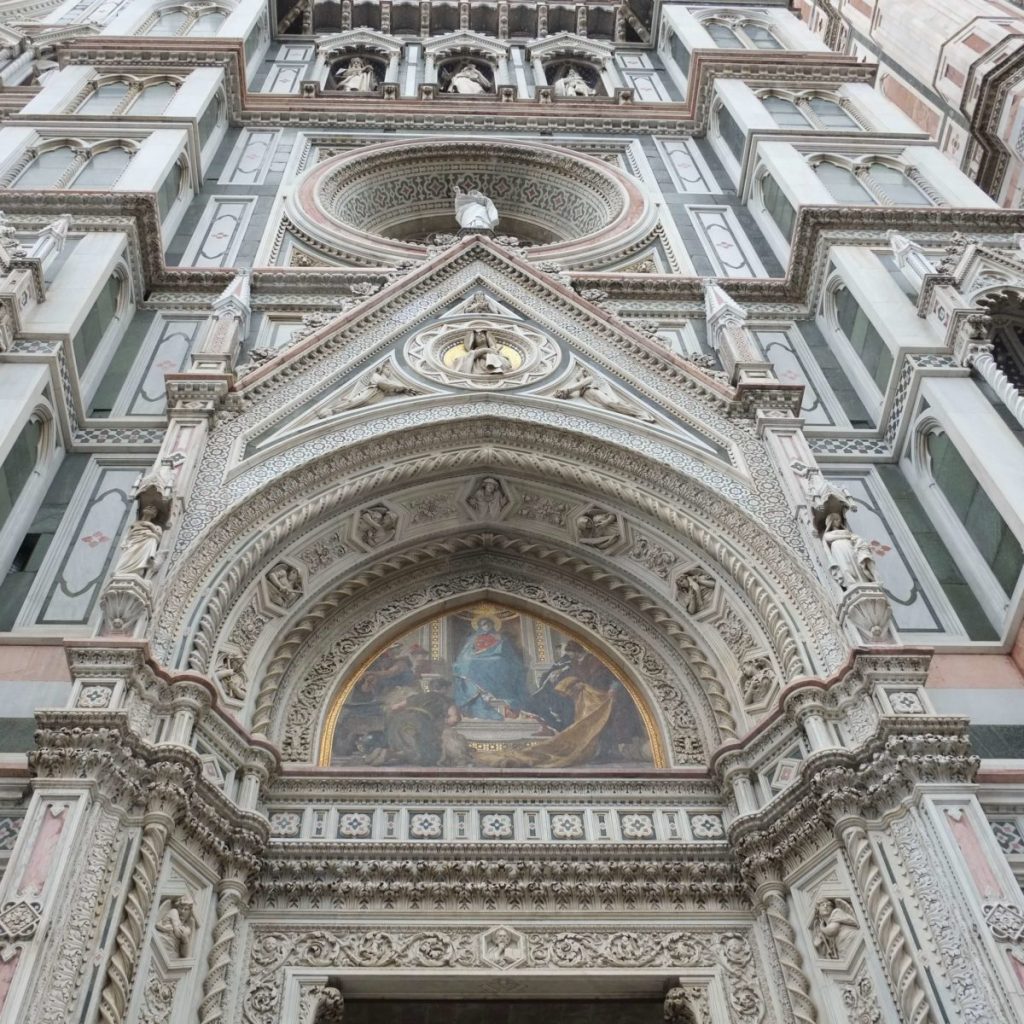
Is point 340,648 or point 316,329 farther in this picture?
point 316,329

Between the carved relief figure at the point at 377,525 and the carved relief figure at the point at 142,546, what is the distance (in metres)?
1.97

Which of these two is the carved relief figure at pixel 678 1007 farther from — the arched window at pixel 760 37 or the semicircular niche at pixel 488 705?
the arched window at pixel 760 37

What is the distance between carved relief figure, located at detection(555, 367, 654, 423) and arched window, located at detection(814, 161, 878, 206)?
4.99 meters

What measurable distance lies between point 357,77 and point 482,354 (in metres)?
12.0

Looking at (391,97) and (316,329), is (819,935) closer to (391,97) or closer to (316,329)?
(316,329)

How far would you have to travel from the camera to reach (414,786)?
26.7 feet

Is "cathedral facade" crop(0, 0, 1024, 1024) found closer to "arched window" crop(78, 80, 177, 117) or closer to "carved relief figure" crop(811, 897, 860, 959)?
"carved relief figure" crop(811, 897, 860, 959)

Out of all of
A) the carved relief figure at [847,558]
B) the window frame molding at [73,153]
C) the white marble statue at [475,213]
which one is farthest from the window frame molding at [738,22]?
the carved relief figure at [847,558]

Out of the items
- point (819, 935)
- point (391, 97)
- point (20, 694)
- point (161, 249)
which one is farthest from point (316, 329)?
point (391, 97)

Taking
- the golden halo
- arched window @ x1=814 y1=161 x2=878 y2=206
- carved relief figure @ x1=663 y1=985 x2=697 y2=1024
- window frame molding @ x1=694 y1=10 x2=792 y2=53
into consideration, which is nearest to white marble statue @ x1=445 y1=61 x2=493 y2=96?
window frame molding @ x1=694 y1=10 x2=792 y2=53

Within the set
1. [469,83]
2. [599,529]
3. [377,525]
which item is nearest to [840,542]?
[599,529]

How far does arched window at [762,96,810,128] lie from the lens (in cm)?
1698

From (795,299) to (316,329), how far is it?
5.69 m

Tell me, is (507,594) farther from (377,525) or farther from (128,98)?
(128,98)
